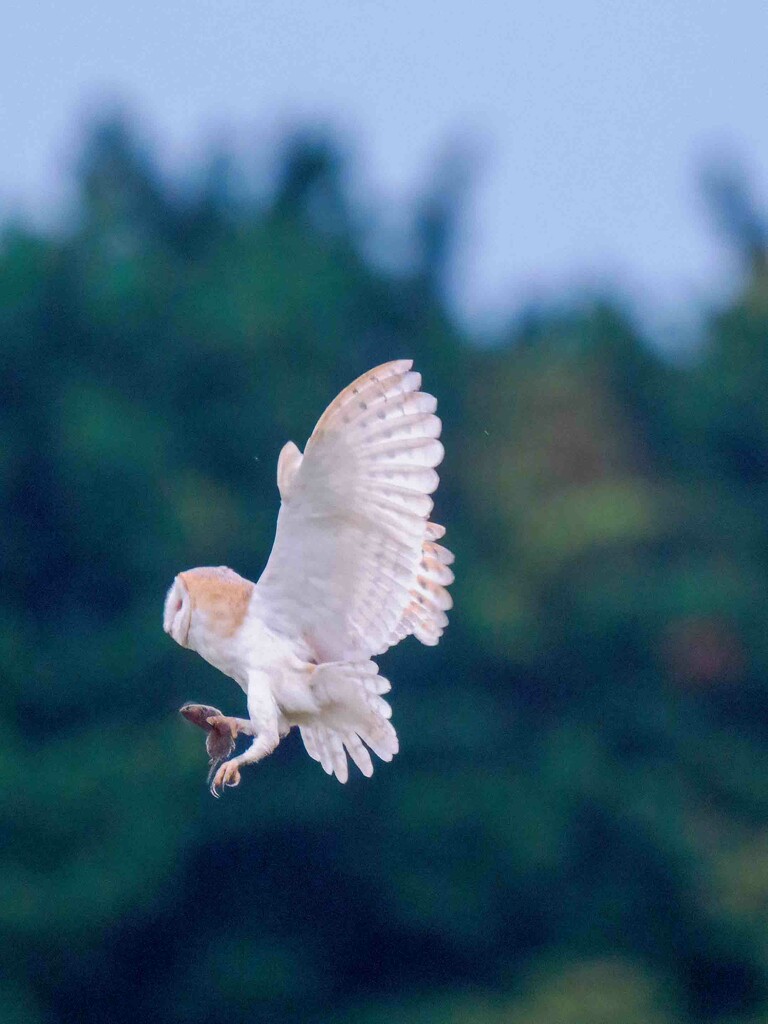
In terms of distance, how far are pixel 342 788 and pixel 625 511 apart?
4.07 m

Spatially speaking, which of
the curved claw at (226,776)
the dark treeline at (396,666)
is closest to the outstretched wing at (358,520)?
the curved claw at (226,776)

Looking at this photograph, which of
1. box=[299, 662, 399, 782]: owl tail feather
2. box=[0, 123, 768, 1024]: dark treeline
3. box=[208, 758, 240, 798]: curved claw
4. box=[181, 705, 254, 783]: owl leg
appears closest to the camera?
box=[208, 758, 240, 798]: curved claw

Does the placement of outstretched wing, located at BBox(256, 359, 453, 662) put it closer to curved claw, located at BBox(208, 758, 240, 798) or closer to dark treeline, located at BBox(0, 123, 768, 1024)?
curved claw, located at BBox(208, 758, 240, 798)

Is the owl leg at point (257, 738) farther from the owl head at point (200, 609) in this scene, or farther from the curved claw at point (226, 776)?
the owl head at point (200, 609)

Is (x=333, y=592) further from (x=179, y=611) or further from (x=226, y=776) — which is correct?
(x=226, y=776)

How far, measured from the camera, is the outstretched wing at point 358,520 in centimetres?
315

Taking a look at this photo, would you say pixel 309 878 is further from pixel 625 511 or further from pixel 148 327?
pixel 148 327

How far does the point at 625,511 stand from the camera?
17484 millimetres

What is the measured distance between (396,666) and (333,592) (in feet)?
41.5

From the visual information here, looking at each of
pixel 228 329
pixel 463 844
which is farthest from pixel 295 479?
pixel 228 329

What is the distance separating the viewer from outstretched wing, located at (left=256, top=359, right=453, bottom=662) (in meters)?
3.15

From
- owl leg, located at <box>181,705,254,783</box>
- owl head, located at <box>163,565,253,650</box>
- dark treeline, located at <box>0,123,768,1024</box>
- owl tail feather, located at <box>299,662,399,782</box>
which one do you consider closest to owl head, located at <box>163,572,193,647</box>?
owl head, located at <box>163,565,253,650</box>

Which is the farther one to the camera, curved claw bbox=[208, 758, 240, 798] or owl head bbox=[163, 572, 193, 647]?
owl head bbox=[163, 572, 193, 647]

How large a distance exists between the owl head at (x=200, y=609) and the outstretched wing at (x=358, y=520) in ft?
0.26
